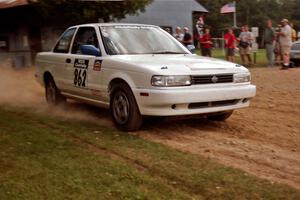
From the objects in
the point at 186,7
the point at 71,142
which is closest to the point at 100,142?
the point at 71,142

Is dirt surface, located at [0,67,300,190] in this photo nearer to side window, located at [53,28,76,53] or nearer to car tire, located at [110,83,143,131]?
car tire, located at [110,83,143,131]

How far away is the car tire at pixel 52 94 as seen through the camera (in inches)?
372

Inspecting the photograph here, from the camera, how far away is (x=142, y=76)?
22.2 feet

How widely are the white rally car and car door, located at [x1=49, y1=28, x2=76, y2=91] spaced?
0.7 inches

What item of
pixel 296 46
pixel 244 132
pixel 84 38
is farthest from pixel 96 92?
pixel 296 46

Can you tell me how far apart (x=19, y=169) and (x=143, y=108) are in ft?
6.96

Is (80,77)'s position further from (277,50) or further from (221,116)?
(277,50)

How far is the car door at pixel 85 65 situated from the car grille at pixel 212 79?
166cm

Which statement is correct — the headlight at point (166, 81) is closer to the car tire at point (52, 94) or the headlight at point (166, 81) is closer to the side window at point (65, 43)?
the side window at point (65, 43)

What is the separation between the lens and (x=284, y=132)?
725 centimetres

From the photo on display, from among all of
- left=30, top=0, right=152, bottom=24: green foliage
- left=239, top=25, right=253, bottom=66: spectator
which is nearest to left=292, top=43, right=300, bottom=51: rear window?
left=239, top=25, right=253, bottom=66: spectator

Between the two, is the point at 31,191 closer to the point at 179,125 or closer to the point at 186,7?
the point at 179,125

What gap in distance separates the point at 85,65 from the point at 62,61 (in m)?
0.93

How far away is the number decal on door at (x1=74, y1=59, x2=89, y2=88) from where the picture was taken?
8.12 m
